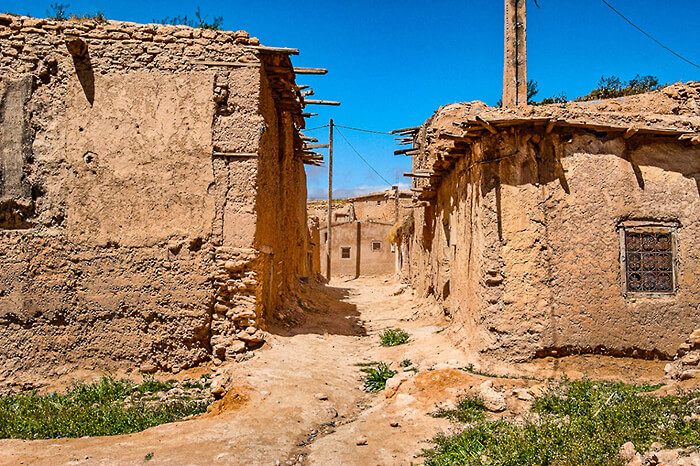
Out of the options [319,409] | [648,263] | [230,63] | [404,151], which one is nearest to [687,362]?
[648,263]

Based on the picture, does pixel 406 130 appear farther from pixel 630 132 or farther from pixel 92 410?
pixel 92 410

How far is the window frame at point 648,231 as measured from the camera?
747 centimetres

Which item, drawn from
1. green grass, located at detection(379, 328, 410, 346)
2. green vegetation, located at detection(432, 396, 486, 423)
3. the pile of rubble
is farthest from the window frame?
green grass, located at detection(379, 328, 410, 346)

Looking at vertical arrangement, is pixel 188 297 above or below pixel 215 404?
above

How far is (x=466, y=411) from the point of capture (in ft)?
19.6

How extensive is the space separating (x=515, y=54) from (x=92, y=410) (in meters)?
9.05

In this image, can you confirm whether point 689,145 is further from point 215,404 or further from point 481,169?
point 215,404

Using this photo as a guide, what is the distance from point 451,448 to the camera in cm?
489

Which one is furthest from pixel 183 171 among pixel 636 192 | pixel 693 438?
pixel 693 438

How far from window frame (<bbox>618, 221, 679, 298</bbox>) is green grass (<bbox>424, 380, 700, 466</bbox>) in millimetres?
2136

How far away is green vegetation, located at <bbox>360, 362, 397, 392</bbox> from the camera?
747 centimetres

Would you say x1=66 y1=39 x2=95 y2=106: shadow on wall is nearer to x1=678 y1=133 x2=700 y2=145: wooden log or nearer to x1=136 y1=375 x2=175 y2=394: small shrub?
x1=136 y1=375 x2=175 y2=394: small shrub

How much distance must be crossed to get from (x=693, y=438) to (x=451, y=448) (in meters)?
1.94

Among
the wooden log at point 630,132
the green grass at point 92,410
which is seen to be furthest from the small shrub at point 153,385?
the wooden log at point 630,132
